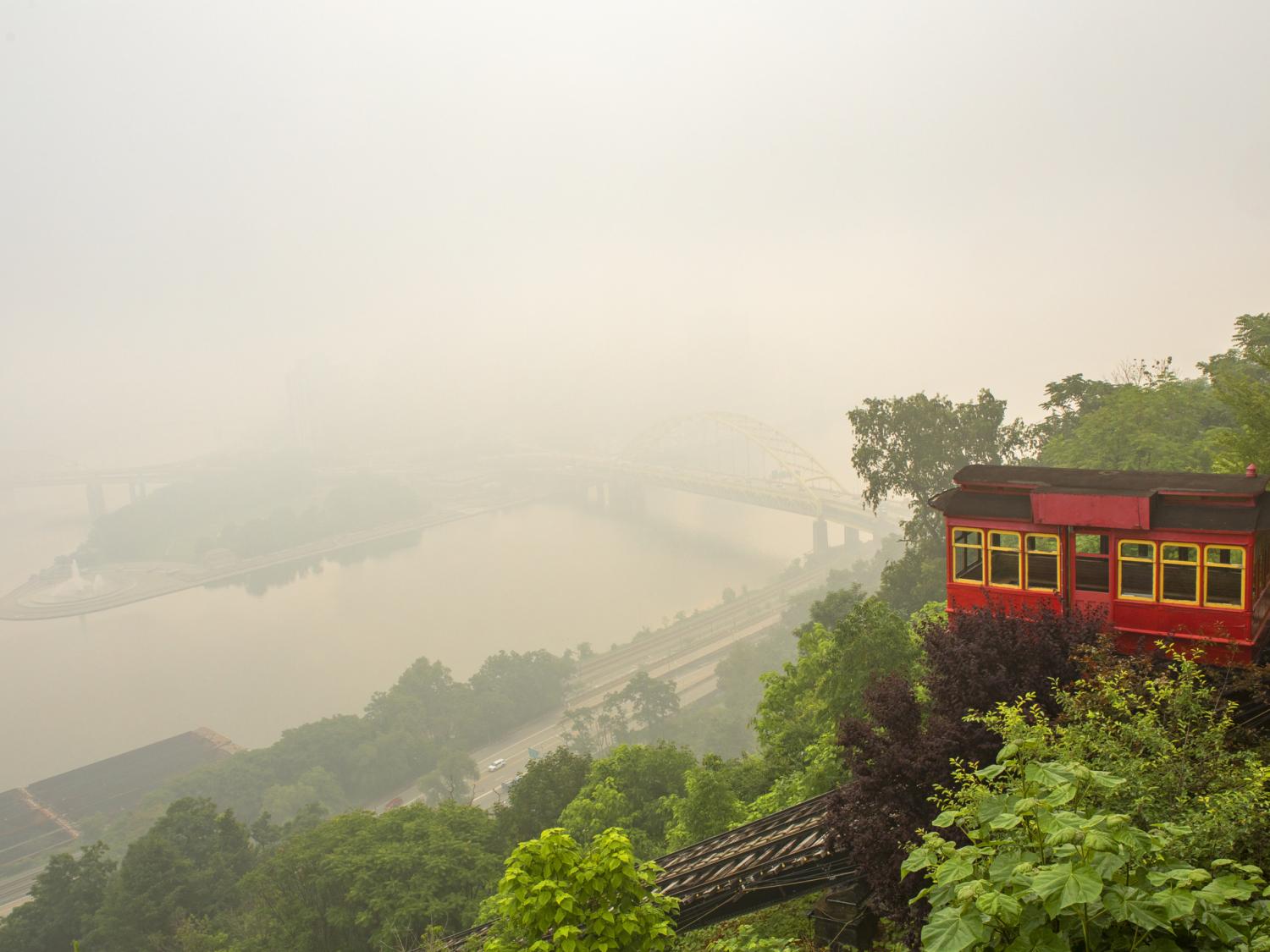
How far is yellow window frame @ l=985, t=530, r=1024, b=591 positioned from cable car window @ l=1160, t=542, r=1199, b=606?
159cm

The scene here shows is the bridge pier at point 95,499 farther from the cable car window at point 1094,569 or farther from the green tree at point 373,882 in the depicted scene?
the cable car window at point 1094,569

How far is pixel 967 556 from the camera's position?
1186 centimetres

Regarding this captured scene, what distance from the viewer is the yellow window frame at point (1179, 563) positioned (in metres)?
9.72

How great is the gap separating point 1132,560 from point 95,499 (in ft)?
509

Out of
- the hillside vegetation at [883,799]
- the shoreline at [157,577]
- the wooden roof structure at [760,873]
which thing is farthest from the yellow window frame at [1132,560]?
the shoreline at [157,577]

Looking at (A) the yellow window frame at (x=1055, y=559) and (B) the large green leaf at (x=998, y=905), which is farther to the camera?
(A) the yellow window frame at (x=1055, y=559)

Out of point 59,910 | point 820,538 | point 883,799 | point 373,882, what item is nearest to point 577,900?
point 883,799

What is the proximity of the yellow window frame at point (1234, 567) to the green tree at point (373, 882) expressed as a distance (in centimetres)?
1696

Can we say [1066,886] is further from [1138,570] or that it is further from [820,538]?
[820,538]

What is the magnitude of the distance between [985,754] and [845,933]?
2.35 m

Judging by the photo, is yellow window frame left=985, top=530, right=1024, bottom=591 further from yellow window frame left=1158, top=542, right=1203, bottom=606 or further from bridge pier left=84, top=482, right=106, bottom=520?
bridge pier left=84, top=482, right=106, bottom=520

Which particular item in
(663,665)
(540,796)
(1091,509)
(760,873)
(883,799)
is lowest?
(663,665)

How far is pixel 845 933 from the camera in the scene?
8.34 meters

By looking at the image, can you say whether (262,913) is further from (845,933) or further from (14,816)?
A: (14,816)
